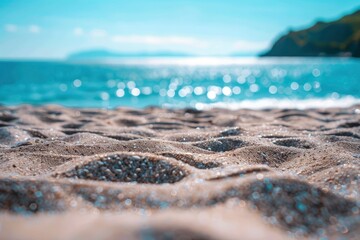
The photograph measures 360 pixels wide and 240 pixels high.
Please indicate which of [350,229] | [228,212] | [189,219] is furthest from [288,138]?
[189,219]

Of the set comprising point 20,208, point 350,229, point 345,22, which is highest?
point 345,22

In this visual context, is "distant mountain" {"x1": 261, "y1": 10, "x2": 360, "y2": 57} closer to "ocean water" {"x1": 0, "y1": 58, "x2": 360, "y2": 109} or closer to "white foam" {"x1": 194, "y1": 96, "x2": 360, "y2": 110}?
"ocean water" {"x1": 0, "y1": 58, "x2": 360, "y2": 109}

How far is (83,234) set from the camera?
104 cm

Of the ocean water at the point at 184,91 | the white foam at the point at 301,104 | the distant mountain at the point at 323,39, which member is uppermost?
the distant mountain at the point at 323,39

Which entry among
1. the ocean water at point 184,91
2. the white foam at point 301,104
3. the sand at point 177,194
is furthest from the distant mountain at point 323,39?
the sand at point 177,194

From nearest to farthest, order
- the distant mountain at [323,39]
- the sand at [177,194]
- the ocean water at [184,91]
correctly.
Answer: the sand at [177,194]
the ocean water at [184,91]
the distant mountain at [323,39]

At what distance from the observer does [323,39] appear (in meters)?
123

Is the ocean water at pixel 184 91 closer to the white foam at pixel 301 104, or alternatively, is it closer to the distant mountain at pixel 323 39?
the white foam at pixel 301 104

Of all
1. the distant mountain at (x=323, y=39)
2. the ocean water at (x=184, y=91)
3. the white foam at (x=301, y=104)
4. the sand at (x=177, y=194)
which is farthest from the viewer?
the distant mountain at (x=323, y=39)

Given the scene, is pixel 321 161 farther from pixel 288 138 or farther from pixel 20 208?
pixel 20 208

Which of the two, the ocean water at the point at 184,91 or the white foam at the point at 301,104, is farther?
the ocean water at the point at 184,91

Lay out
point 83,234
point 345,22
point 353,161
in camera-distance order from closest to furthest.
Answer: point 83,234 → point 353,161 → point 345,22

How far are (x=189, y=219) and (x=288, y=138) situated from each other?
2504mm

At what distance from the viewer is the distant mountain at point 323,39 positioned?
11162 centimetres
